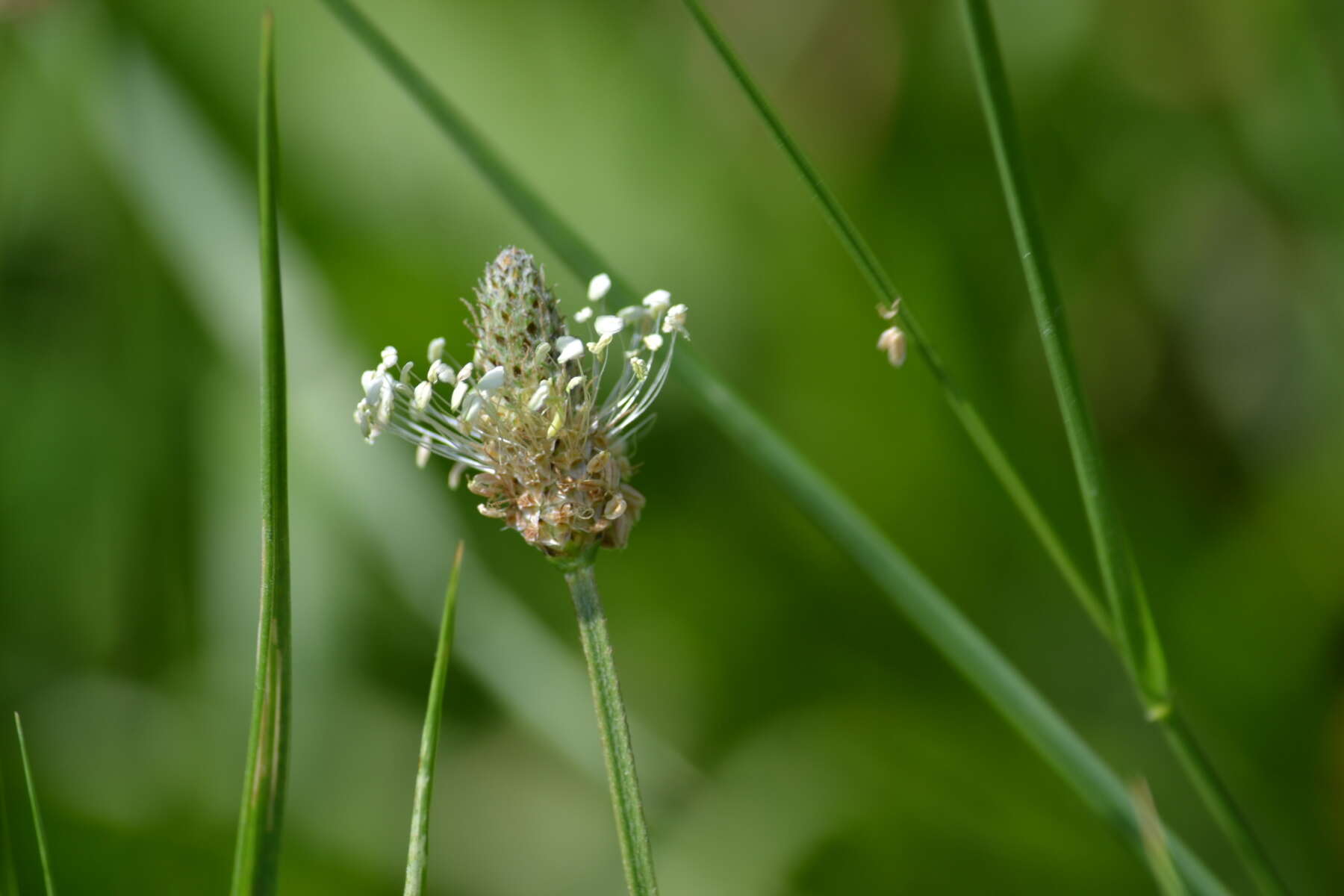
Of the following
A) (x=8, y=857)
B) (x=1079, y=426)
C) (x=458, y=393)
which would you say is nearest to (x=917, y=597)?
(x=1079, y=426)

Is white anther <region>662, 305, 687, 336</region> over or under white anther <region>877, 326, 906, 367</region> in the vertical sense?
over

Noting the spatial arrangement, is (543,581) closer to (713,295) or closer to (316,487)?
(316,487)

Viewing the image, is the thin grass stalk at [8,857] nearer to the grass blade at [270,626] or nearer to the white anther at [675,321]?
the grass blade at [270,626]

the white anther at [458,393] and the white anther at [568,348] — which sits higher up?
the white anther at [458,393]

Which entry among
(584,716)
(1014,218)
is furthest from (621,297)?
(584,716)

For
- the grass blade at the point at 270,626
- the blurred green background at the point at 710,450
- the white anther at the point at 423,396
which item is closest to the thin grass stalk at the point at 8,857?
the grass blade at the point at 270,626

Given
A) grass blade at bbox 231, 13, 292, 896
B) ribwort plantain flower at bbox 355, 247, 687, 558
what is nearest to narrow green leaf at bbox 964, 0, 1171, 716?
ribwort plantain flower at bbox 355, 247, 687, 558

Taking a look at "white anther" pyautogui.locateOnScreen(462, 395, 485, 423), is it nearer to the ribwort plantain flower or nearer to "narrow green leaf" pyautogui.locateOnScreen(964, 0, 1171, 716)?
the ribwort plantain flower
